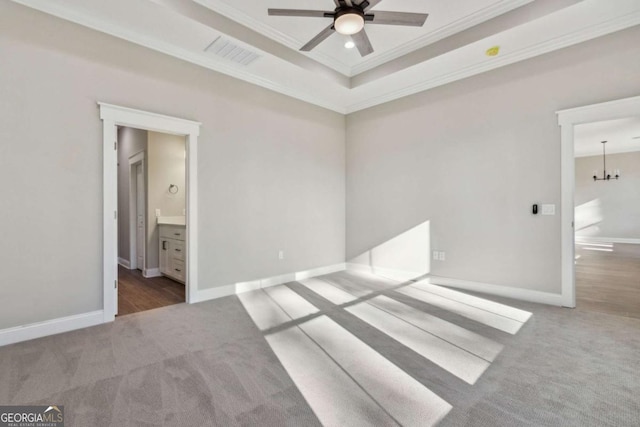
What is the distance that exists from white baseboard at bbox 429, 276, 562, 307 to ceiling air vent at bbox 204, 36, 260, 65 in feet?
13.0

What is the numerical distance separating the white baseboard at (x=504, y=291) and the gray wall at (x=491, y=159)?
0.22ft

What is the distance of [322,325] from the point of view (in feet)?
9.53

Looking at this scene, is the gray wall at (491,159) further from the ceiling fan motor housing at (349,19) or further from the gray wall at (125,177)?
the gray wall at (125,177)

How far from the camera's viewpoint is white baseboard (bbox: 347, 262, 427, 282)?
185 inches

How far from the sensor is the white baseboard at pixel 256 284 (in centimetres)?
371

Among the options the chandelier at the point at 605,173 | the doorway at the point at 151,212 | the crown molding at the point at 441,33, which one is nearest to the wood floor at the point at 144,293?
the doorway at the point at 151,212

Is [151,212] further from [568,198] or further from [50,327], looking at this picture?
[568,198]

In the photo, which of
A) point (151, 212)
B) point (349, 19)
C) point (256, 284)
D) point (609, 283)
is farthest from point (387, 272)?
Answer: point (151, 212)

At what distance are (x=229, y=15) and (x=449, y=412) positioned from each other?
3.96 meters

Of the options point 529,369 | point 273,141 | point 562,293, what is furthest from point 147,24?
point 562,293

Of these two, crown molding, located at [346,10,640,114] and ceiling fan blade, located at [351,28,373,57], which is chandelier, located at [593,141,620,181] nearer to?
crown molding, located at [346,10,640,114]

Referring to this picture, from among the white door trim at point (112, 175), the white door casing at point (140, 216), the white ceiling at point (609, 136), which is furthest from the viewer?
the white ceiling at point (609, 136)

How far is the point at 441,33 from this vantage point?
139 inches

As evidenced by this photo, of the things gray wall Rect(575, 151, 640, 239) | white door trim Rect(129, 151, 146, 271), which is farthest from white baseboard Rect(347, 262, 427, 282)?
gray wall Rect(575, 151, 640, 239)
